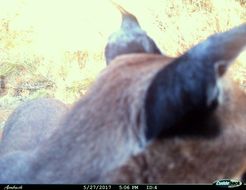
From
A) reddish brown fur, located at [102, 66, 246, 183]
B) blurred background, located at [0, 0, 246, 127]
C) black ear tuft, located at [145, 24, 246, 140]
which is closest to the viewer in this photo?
black ear tuft, located at [145, 24, 246, 140]

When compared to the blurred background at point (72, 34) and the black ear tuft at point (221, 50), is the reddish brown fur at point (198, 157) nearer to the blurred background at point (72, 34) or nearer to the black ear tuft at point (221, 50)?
the black ear tuft at point (221, 50)

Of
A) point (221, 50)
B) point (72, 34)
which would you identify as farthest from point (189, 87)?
point (72, 34)

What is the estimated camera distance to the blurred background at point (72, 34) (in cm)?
436

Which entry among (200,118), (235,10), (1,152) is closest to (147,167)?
(200,118)

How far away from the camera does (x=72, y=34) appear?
198 inches

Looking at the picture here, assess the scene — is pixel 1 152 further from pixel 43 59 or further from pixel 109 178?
pixel 43 59

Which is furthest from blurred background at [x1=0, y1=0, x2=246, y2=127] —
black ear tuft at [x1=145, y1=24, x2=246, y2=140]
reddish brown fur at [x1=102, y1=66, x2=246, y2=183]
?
black ear tuft at [x1=145, y1=24, x2=246, y2=140]

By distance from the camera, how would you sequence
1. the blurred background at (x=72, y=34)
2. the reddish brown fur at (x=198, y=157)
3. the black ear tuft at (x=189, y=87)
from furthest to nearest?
the blurred background at (x=72, y=34), the reddish brown fur at (x=198, y=157), the black ear tuft at (x=189, y=87)

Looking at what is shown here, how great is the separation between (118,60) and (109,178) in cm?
41

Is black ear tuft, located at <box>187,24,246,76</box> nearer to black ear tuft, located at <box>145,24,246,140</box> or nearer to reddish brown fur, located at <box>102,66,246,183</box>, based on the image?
black ear tuft, located at <box>145,24,246,140</box>

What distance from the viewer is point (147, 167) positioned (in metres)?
1.51

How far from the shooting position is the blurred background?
4.36 meters

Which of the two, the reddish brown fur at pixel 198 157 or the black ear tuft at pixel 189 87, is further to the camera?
the reddish brown fur at pixel 198 157

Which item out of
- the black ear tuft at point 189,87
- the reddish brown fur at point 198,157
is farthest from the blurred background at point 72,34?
the black ear tuft at point 189,87
